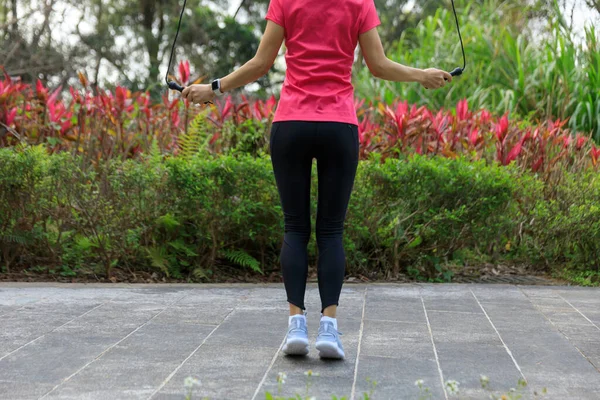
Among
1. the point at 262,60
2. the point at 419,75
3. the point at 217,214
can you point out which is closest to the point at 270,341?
the point at 262,60

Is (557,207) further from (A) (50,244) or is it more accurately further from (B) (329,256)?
(A) (50,244)

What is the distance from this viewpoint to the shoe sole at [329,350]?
3461mm

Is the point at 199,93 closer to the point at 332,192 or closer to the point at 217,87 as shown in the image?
the point at 217,87

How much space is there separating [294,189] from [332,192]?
0.56ft

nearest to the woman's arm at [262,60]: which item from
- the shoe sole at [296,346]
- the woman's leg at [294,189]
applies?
the woman's leg at [294,189]

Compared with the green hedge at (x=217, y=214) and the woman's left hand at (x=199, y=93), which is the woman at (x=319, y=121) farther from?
the green hedge at (x=217, y=214)

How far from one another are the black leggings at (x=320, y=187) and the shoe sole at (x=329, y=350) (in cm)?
22

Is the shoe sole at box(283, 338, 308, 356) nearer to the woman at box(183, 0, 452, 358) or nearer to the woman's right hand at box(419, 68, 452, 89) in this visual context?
the woman at box(183, 0, 452, 358)

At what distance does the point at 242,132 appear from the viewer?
7.07 meters

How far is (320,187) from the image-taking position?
3.63m

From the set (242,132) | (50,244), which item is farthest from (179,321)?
(242,132)

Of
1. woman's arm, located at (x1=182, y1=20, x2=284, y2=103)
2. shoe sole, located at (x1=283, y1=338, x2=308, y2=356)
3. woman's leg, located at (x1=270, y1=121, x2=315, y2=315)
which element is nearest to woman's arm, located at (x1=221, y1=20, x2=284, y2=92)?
woman's arm, located at (x1=182, y1=20, x2=284, y2=103)

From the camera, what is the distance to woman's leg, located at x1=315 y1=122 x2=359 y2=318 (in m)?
3.49

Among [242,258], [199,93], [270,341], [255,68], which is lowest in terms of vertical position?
[270,341]
